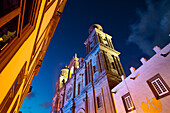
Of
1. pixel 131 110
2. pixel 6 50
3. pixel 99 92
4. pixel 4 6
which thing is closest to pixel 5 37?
pixel 6 50

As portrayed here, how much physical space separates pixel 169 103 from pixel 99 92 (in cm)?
711

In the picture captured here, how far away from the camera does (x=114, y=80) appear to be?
11531mm

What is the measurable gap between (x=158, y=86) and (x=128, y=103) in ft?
9.58

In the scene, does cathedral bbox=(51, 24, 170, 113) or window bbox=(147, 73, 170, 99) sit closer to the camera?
window bbox=(147, 73, 170, 99)

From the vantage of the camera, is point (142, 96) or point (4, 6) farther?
point (142, 96)

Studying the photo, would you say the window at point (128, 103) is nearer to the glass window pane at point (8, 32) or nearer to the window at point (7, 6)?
the glass window pane at point (8, 32)

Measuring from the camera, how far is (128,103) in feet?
26.5

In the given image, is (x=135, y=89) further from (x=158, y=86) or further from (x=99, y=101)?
(x=99, y=101)

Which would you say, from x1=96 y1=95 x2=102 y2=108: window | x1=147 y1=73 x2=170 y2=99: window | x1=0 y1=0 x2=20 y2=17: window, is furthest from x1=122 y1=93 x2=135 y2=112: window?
x1=0 y1=0 x2=20 y2=17: window

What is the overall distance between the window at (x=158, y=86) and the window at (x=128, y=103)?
2120mm

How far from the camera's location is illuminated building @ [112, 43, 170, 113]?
5.96m

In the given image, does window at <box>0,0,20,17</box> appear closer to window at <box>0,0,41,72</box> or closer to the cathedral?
window at <box>0,0,41,72</box>

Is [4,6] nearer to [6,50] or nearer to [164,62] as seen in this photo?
[6,50]

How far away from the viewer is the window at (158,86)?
5.92 metres
